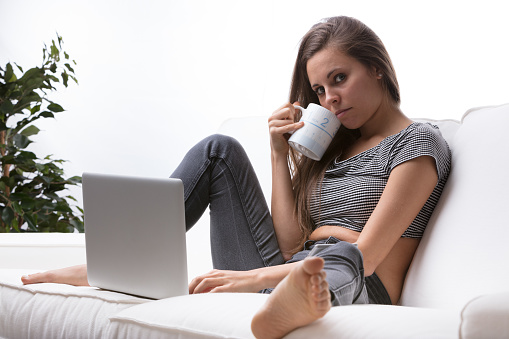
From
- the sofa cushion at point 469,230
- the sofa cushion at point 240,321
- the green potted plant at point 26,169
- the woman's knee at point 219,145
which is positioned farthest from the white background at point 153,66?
the sofa cushion at point 240,321

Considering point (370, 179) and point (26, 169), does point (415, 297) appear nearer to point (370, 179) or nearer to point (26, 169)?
point (370, 179)

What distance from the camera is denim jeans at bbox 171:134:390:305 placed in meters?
1.46

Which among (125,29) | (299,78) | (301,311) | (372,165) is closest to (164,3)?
(125,29)

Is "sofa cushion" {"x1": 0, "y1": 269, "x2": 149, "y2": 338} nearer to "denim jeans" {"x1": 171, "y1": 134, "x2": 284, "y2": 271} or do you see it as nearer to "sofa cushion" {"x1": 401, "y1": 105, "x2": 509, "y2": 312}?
"denim jeans" {"x1": 171, "y1": 134, "x2": 284, "y2": 271}

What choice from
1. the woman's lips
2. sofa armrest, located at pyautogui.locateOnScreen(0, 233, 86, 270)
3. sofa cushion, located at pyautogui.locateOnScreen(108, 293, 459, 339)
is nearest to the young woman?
the woman's lips

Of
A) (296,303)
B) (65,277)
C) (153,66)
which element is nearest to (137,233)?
(65,277)

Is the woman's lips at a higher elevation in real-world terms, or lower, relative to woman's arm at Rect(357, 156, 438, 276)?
higher

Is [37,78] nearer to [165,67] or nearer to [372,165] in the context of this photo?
[165,67]

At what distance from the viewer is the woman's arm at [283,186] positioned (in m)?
1.54

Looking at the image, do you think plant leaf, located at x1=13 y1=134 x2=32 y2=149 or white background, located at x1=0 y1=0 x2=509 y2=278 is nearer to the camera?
plant leaf, located at x1=13 y1=134 x2=32 y2=149

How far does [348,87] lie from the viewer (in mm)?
1485

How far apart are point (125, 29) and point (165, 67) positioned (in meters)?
0.30

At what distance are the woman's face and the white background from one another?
1365 millimetres

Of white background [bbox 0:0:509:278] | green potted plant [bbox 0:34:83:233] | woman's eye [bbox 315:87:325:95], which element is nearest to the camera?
woman's eye [bbox 315:87:325:95]
